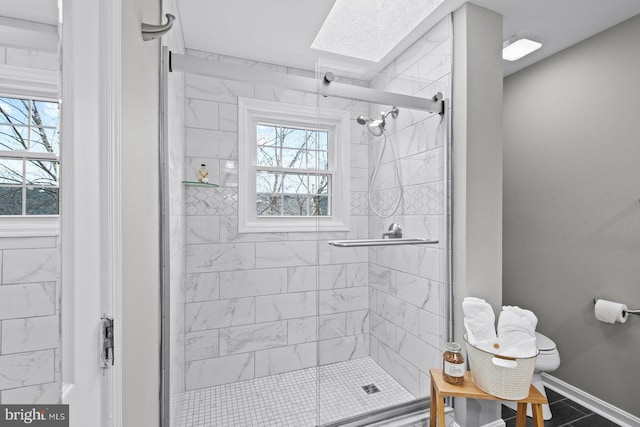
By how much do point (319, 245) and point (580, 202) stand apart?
1.97m

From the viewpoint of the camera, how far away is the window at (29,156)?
383 mm

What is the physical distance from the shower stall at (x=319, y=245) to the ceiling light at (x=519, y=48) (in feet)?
1.98

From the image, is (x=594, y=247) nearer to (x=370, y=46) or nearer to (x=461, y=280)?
(x=461, y=280)

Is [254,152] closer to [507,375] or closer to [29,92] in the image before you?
[29,92]

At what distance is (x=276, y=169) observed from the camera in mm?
2361

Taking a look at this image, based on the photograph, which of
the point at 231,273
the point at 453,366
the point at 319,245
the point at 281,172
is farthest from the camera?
the point at 281,172

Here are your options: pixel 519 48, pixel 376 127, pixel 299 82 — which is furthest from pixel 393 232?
pixel 519 48

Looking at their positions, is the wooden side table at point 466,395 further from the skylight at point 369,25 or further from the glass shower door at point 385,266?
the skylight at point 369,25

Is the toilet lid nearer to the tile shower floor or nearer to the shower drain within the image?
the tile shower floor

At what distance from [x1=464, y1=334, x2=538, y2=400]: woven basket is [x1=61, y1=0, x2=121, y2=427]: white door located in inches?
59.5

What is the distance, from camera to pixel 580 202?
80.7 inches

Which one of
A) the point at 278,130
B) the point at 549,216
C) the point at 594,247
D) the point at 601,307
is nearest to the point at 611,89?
the point at 549,216

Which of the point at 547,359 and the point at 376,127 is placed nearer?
the point at 376,127

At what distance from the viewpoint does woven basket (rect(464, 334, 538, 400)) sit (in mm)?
1322
